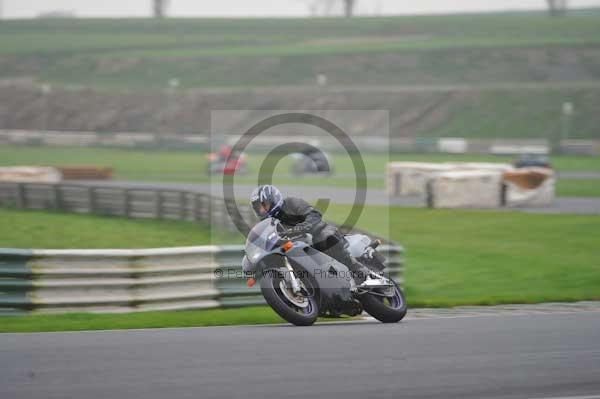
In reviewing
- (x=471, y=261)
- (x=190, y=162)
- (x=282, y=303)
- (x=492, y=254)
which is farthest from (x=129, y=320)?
(x=190, y=162)

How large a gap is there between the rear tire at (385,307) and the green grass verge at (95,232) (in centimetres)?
880

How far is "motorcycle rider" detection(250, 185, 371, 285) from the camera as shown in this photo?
361 inches

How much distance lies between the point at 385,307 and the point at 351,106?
54819mm

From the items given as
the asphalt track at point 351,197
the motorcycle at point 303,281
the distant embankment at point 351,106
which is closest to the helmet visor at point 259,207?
the motorcycle at point 303,281

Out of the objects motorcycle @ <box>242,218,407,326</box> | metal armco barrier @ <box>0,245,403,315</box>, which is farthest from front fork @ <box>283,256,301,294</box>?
metal armco barrier @ <box>0,245,403,315</box>

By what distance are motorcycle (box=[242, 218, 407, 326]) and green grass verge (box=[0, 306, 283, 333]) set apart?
42.7 inches

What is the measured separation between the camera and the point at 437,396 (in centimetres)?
650

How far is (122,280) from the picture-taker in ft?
35.4

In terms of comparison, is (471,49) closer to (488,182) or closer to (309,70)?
(309,70)

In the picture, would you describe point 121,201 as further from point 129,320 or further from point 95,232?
point 129,320

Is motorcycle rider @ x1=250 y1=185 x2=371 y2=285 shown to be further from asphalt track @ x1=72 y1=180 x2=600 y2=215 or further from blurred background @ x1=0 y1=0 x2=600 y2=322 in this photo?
asphalt track @ x1=72 y1=180 x2=600 y2=215

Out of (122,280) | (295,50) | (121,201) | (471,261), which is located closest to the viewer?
(122,280)

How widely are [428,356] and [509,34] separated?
80706 millimetres

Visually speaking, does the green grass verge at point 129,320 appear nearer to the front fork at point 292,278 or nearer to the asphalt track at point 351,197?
the front fork at point 292,278
